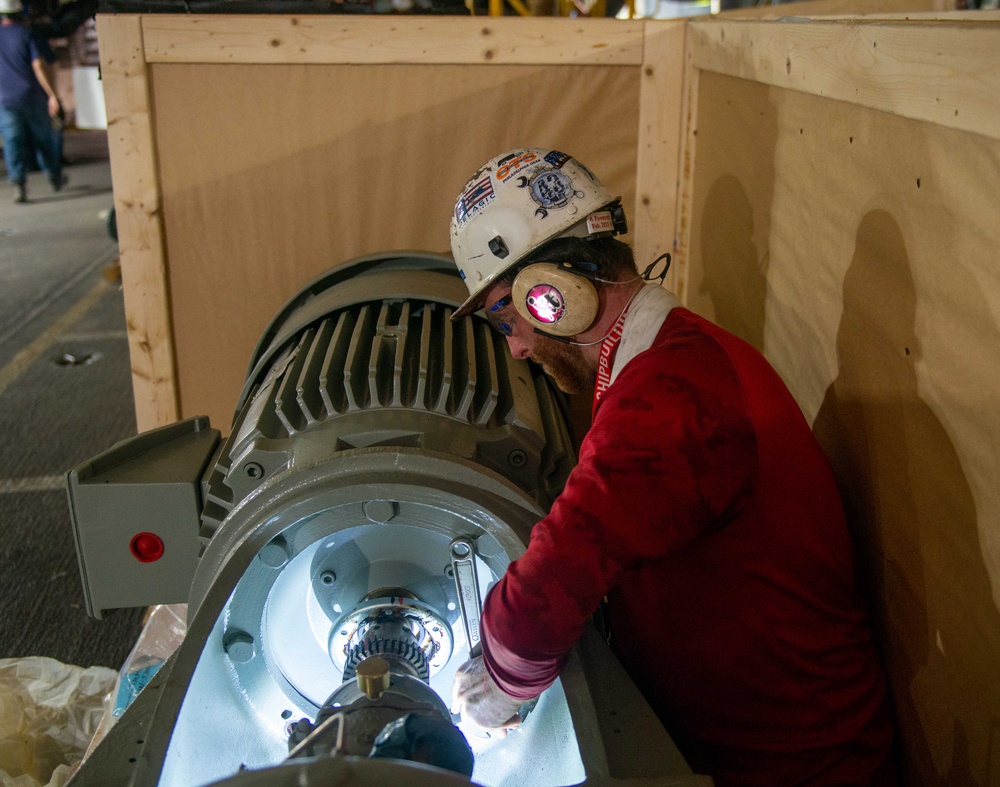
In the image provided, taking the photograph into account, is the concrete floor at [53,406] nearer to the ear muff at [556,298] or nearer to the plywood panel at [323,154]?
the plywood panel at [323,154]

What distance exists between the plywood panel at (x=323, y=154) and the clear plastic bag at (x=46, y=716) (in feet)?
2.51

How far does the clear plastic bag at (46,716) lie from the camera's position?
5.37 feet

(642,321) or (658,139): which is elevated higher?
(658,139)

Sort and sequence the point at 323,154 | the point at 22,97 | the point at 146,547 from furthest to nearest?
1. the point at 22,97
2. the point at 323,154
3. the point at 146,547

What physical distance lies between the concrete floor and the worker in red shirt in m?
1.38

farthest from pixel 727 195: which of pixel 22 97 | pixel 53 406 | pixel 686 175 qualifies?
pixel 22 97

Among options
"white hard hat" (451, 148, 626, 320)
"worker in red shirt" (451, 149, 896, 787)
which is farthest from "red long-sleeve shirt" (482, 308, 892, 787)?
"white hard hat" (451, 148, 626, 320)

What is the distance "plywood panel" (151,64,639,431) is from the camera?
2.01m

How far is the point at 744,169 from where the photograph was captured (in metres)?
1.66

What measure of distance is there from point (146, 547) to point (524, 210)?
803 mm

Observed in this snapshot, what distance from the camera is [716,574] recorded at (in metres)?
1.10

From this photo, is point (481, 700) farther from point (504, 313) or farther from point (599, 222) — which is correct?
point (599, 222)

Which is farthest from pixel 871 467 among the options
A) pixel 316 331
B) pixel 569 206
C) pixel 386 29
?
pixel 386 29

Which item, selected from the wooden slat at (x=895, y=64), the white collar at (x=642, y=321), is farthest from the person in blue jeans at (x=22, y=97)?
the white collar at (x=642, y=321)
